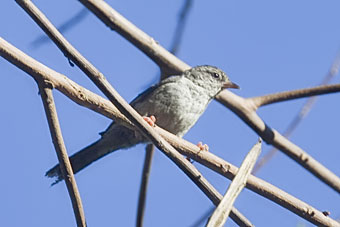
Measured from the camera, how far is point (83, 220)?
2857 millimetres

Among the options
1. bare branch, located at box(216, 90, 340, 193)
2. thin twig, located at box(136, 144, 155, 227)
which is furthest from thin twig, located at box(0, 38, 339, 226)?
bare branch, located at box(216, 90, 340, 193)

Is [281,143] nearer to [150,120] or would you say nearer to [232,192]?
[150,120]

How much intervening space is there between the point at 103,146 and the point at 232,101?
50.6 inches

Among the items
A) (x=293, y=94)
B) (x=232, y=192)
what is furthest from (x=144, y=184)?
(x=232, y=192)

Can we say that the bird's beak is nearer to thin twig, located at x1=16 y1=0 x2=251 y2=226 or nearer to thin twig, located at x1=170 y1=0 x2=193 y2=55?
thin twig, located at x1=170 y1=0 x2=193 y2=55

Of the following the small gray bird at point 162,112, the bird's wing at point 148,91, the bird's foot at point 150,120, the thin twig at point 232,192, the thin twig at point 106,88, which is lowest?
the thin twig at point 232,192

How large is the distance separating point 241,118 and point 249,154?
9.92ft

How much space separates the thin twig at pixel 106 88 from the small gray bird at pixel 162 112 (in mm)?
2872

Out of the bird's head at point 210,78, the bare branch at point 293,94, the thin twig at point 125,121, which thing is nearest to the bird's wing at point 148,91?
the bird's head at point 210,78

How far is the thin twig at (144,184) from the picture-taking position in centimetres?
491

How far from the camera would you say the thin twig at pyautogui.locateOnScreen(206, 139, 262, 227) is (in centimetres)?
199

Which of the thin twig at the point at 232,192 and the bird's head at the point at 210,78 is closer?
the thin twig at the point at 232,192

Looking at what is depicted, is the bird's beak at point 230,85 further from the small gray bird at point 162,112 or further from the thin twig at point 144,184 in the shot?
the thin twig at point 144,184

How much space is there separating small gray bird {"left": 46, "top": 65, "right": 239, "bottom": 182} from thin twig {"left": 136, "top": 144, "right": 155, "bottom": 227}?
14.4 inches
